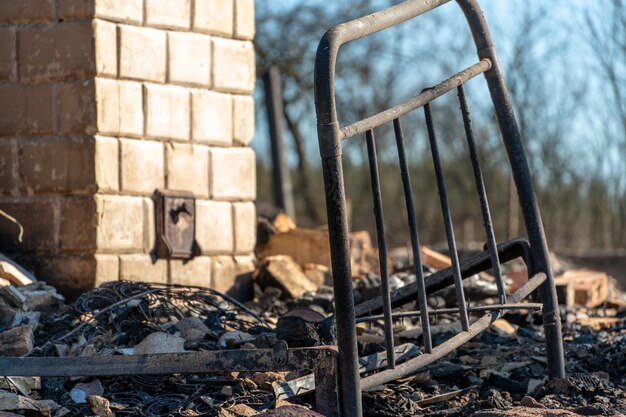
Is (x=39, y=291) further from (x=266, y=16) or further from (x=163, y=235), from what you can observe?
(x=266, y=16)

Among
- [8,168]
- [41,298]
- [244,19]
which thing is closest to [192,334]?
[41,298]

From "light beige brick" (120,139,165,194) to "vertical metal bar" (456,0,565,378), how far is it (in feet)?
6.76

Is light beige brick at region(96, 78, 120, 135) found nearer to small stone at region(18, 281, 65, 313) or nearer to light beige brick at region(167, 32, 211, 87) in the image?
light beige brick at region(167, 32, 211, 87)

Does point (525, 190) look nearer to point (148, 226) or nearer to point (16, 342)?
point (16, 342)

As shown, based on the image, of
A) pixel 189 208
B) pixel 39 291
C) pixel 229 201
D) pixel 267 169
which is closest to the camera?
pixel 39 291

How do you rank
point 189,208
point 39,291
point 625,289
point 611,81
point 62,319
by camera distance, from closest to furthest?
1. point 62,319
2. point 39,291
3. point 189,208
4. point 625,289
5. point 611,81

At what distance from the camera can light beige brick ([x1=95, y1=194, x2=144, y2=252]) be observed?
5.25 m

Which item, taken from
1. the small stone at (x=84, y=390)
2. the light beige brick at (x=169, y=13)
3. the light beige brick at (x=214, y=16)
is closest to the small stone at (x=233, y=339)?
the small stone at (x=84, y=390)

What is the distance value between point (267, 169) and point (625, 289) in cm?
918

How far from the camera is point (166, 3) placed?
5621 millimetres

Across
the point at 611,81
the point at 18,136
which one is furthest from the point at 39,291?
the point at 611,81

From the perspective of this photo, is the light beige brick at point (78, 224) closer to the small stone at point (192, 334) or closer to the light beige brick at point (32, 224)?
the light beige brick at point (32, 224)

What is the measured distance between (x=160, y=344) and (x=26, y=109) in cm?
192

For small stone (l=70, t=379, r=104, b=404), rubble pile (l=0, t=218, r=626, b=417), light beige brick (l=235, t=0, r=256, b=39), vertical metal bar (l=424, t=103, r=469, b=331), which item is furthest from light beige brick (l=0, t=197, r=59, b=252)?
vertical metal bar (l=424, t=103, r=469, b=331)
